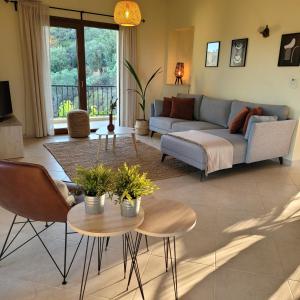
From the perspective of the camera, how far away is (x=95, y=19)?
18.1 feet

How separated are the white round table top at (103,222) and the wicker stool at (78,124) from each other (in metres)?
4.01

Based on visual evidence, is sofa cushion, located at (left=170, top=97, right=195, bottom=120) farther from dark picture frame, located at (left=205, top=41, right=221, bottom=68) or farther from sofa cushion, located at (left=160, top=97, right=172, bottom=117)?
dark picture frame, located at (left=205, top=41, right=221, bottom=68)

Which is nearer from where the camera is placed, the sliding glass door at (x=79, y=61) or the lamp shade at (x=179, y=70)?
the sliding glass door at (x=79, y=61)

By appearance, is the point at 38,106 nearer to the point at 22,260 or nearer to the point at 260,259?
the point at 22,260

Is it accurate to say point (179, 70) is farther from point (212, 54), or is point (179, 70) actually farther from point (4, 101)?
point (4, 101)

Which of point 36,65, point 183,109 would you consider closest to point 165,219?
point 183,109

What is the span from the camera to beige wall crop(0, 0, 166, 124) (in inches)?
190

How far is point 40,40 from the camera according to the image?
497 centimetres

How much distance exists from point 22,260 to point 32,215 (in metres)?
0.49

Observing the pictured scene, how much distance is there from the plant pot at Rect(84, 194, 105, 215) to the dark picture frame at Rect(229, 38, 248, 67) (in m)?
3.99

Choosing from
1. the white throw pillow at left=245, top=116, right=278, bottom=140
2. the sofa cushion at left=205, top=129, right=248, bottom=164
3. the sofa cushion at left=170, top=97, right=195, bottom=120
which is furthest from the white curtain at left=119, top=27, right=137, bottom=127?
the white throw pillow at left=245, top=116, right=278, bottom=140

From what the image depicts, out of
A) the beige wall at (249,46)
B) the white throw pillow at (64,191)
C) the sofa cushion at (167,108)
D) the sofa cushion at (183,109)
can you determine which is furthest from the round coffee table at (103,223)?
the sofa cushion at (167,108)

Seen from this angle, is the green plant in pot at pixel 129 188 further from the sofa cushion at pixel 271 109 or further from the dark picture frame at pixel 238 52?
the dark picture frame at pixel 238 52

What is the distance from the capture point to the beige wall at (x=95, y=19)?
4.83 m
